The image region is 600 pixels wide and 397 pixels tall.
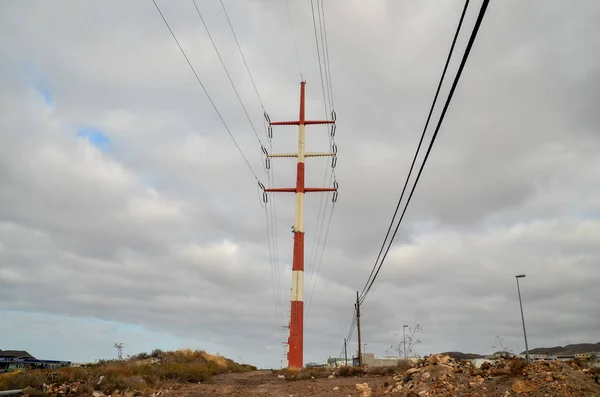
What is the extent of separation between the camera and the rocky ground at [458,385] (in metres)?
12.6

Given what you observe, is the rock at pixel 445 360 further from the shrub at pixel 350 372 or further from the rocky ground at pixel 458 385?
the shrub at pixel 350 372

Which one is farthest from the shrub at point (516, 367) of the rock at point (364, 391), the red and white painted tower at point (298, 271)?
the red and white painted tower at point (298, 271)

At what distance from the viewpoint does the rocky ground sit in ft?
41.2

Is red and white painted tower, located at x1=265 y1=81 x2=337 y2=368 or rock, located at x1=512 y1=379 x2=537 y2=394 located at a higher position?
→ red and white painted tower, located at x1=265 y1=81 x2=337 y2=368

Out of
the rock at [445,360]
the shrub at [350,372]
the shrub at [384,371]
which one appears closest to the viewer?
the rock at [445,360]

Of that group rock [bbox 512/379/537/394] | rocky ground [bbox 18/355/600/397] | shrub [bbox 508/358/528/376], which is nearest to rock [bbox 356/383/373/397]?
rocky ground [bbox 18/355/600/397]

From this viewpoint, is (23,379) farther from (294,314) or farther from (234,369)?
(234,369)

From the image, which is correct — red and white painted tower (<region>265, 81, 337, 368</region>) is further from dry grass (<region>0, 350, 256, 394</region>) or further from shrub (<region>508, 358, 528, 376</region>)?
shrub (<region>508, 358, 528, 376</region>)

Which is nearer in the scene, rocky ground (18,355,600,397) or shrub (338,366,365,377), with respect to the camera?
rocky ground (18,355,600,397)

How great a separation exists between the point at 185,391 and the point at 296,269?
1586 centimetres

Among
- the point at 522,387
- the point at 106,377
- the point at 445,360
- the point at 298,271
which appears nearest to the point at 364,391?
the point at 445,360

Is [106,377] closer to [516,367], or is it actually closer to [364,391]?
[364,391]

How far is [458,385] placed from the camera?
1479 centimetres

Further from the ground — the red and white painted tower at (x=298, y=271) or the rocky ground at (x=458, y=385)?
the red and white painted tower at (x=298, y=271)
